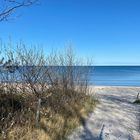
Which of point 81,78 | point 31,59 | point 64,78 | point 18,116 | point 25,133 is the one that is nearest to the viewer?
point 25,133

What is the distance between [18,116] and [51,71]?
444 cm

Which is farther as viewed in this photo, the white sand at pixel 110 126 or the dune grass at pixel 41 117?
the white sand at pixel 110 126

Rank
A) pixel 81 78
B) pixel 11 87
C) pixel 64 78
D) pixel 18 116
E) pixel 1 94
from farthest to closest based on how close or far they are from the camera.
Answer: pixel 81 78
pixel 64 78
pixel 11 87
pixel 1 94
pixel 18 116

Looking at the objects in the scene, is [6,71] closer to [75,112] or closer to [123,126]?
[75,112]

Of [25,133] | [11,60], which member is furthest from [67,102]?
[25,133]

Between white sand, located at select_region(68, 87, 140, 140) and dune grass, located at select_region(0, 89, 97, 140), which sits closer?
dune grass, located at select_region(0, 89, 97, 140)

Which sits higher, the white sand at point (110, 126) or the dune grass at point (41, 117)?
the dune grass at point (41, 117)

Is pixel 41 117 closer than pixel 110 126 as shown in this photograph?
Yes

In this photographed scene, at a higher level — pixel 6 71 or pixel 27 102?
pixel 6 71

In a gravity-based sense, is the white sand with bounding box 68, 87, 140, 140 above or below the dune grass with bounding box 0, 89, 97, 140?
below

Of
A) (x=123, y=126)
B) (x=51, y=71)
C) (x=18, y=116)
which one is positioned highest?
(x=51, y=71)

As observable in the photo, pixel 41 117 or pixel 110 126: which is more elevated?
pixel 41 117

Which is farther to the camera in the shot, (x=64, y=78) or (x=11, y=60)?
(x=64, y=78)

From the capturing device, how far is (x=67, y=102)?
1222 centimetres
